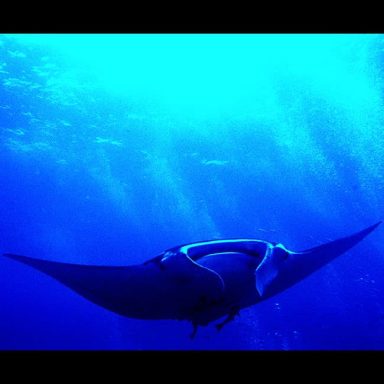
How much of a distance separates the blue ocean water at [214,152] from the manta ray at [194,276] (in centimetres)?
1053

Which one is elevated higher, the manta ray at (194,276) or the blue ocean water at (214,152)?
the blue ocean water at (214,152)

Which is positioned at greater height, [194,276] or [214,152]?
[214,152]

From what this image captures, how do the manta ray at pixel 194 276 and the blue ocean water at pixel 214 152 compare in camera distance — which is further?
the blue ocean water at pixel 214 152

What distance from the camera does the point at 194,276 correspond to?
259 centimetres

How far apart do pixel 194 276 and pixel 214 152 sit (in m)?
17.5

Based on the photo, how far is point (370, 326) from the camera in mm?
16125

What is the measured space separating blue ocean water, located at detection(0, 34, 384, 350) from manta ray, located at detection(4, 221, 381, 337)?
34.5 feet

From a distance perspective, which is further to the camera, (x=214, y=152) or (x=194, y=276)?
(x=214, y=152)

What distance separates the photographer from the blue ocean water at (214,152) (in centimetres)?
1259

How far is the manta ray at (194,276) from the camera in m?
2.62

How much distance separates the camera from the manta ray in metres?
2.62

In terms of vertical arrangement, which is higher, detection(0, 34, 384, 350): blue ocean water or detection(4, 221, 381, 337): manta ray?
detection(0, 34, 384, 350): blue ocean water
